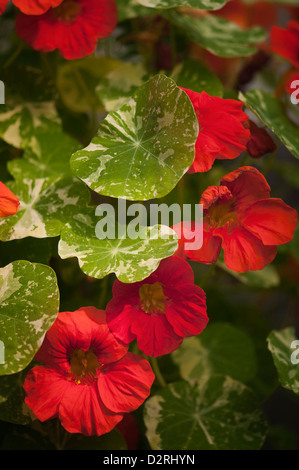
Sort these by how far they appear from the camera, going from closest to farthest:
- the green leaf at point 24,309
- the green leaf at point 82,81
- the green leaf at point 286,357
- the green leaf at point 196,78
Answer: the green leaf at point 24,309
the green leaf at point 286,357
the green leaf at point 196,78
the green leaf at point 82,81

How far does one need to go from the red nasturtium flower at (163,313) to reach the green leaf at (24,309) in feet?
0.25

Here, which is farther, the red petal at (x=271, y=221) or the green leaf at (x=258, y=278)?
the green leaf at (x=258, y=278)

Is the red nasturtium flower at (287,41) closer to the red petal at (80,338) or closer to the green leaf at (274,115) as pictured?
the green leaf at (274,115)

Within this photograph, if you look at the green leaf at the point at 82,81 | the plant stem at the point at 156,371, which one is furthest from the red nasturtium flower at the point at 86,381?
the green leaf at the point at 82,81

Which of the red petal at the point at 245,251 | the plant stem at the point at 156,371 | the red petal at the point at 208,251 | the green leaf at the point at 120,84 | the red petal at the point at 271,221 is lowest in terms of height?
the plant stem at the point at 156,371

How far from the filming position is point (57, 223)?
2.06ft

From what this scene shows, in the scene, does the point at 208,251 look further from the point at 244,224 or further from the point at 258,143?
the point at 258,143

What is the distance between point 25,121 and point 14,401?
43 centimetres

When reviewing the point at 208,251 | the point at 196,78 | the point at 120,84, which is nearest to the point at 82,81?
the point at 120,84

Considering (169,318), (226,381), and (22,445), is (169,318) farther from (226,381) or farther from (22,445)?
(22,445)

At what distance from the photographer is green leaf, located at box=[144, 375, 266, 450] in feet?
2.22

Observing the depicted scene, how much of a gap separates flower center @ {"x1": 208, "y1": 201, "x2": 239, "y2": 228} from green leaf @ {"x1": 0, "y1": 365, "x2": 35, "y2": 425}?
329 mm

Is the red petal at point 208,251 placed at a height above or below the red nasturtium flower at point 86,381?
above

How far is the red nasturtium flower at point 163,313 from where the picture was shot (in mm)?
557
